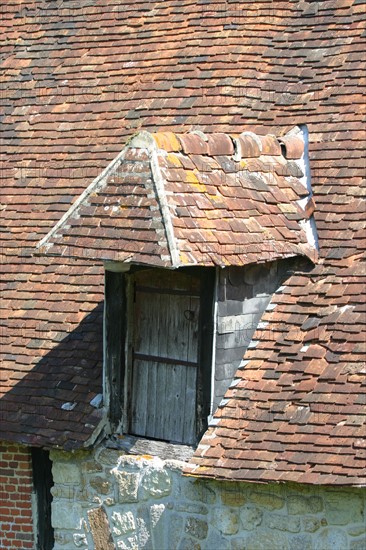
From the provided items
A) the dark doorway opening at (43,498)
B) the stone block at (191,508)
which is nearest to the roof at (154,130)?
the stone block at (191,508)

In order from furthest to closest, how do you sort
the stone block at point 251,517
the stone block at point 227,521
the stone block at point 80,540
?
the stone block at point 80,540
the stone block at point 227,521
the stone block at point 251,517

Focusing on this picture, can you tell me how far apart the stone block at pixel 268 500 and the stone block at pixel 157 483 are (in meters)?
0.75

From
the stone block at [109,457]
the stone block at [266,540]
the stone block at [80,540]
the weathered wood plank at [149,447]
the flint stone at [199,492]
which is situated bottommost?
the stone block at [80,540]

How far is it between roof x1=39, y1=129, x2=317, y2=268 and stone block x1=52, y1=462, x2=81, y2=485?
1.88 metres

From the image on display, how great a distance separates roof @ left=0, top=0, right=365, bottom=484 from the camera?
31.4 feet

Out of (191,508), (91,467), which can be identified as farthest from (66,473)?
(191,508)

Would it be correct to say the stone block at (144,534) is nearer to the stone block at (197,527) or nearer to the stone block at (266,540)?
the stone block at (197,527)

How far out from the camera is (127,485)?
9.77 m

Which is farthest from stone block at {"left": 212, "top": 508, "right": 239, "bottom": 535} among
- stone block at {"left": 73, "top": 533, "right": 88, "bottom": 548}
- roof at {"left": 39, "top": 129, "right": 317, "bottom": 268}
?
roof at {"left": 39, "top": 129, "right": 317, "bottom": 268}

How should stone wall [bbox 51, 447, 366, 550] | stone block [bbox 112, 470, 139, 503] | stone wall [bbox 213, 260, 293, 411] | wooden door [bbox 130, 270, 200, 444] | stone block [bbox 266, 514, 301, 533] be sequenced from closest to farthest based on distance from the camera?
stone wall [bbox 51, 447, 366, 550] < stone block [bbox 266, 514, 301, 533] < stone wall [bbox 213, 260, 293, 411] < wooden door [bbox 130, 270, 200, 444] < stone block [bbox 112, 470, 139, 503]

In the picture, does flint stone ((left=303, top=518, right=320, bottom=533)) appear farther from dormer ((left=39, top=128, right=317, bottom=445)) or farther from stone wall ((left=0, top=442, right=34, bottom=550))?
stone wall ((left=0, top=442, right=34, bottom=550))

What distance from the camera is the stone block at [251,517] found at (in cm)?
912

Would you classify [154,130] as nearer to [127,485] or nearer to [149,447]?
Result: [149,447]

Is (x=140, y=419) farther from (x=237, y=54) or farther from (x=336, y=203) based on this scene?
(x=237, y=54)
